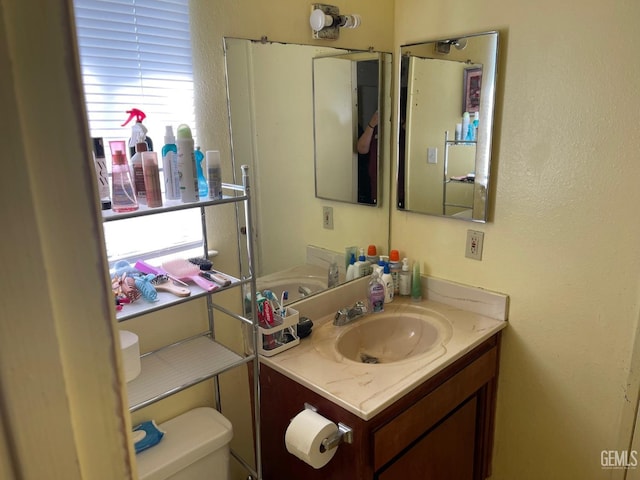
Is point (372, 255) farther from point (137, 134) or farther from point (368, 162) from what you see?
point (137, 134)

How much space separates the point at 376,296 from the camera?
5.90 feet

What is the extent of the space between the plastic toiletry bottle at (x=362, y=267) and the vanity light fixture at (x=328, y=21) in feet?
2.82

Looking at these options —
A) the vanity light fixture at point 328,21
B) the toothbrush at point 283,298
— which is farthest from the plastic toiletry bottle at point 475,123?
the toothbrush at point 283,298

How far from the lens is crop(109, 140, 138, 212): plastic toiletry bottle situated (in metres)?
1.03

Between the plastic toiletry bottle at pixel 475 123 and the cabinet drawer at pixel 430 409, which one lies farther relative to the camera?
the plastic toiletry bottle at pixel 475 123

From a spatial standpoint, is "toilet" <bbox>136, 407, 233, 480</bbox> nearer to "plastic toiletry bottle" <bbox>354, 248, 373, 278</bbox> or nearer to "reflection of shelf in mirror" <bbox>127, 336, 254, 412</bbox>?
"reflection of shelf in mirror" <bbox>127, 336, 254, 412</bbox>

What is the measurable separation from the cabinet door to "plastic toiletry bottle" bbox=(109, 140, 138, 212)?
97 cm

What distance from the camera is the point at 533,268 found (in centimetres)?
161

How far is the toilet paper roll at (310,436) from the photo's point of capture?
122 cm

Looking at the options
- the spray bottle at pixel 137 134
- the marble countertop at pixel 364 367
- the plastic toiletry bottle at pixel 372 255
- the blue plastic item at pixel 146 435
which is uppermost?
the spray bottle at pixel 137 134

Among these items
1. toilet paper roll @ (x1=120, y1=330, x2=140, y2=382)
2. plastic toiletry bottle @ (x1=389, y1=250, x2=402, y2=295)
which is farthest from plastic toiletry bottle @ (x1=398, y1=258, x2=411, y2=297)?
toilet paper roll @ (x1=120, y1=330, x2=140, y2=382)

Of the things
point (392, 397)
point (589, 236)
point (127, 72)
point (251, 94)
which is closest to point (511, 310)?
point (589, 236)

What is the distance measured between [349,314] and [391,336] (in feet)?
0.65

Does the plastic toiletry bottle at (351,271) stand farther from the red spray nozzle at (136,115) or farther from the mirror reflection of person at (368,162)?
the red spray nozzle at (136,115)
